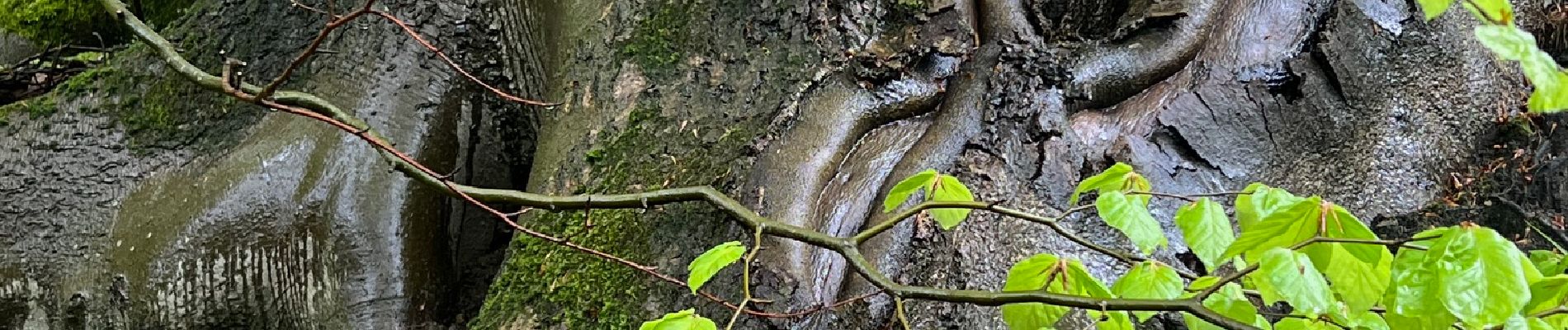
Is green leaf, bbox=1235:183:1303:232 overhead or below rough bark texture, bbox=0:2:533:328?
below

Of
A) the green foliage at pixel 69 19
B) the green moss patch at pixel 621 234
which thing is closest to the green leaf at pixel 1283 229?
the green moss patch at pixel 621 234

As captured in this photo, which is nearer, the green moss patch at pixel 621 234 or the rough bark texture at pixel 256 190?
the green moss patch at pixel 621 234

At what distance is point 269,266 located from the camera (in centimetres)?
192

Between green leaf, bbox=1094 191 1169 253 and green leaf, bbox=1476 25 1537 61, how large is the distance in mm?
328

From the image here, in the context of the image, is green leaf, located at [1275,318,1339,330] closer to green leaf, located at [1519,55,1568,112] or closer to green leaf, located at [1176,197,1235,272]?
green leaf, located at [1176,197,1235,272]

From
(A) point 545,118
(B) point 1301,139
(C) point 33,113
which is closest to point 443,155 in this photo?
(A) point 545,118

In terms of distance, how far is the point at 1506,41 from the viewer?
1.94 feet

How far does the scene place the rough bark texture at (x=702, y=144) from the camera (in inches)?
60.2

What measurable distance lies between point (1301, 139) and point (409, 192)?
174cm

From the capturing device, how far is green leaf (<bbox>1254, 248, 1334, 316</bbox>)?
0.70m

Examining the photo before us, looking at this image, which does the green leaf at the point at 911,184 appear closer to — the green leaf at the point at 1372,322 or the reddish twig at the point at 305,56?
the green leaf at the point at 1372,322

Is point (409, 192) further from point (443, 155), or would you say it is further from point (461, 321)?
point (461, 321)

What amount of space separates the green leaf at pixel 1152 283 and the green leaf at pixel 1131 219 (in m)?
0.04

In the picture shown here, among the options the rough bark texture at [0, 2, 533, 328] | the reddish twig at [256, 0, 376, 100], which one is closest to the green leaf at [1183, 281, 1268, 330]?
the reddish twig at [256, 0, 376, 100]
